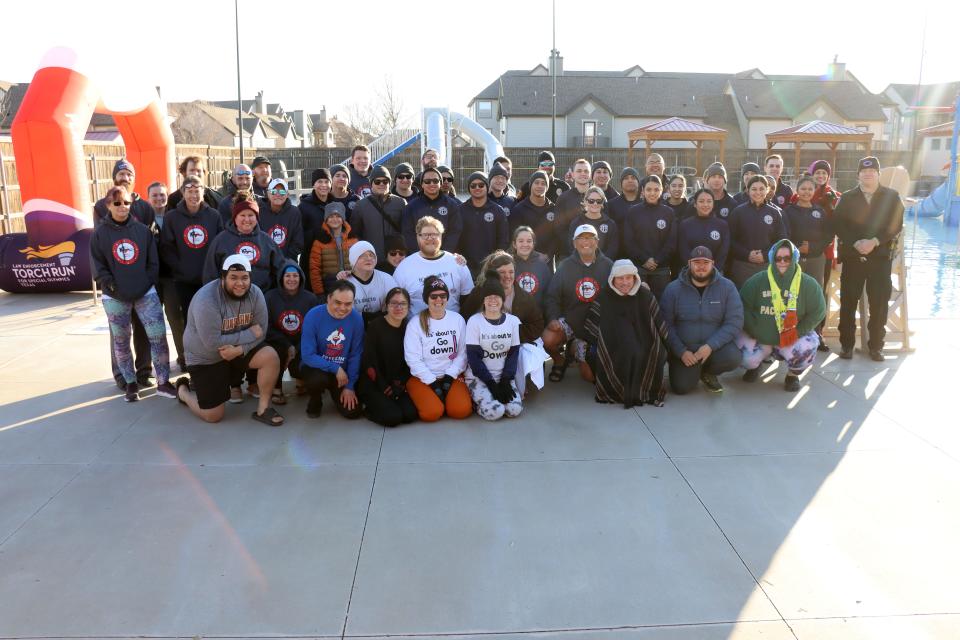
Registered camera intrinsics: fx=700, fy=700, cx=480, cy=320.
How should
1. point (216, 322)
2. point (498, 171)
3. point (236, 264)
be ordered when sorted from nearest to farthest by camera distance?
point (236, 264) < point (216, 322) < point (498, 171)

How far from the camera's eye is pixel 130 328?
221 inches

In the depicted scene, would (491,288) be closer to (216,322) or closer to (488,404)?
(488,404)

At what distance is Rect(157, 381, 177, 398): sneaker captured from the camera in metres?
5.63

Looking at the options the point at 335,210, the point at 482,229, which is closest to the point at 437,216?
the point at 482,229

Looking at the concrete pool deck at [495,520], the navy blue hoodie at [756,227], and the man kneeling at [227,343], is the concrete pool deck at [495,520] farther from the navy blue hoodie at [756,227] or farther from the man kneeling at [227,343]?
the navy blue hoodie at [756,227]

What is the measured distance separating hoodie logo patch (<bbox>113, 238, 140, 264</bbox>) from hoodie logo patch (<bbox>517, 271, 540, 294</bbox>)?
307cm

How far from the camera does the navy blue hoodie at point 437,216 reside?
21.1 ft

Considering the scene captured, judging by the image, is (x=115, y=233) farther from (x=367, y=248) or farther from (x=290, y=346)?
(x=367, y=248)

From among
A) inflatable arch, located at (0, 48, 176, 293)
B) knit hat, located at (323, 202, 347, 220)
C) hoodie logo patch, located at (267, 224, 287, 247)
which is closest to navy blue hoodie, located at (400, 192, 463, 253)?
knit hat, located at (323, 202, 347, 220)

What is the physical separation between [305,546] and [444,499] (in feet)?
2.70

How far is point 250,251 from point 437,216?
176 centimetres

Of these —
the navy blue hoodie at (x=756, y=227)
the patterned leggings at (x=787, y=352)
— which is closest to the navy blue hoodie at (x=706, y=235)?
the navy blue hoodie at (x=756, y=227)

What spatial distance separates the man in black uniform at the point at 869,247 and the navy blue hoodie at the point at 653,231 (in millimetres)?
1674

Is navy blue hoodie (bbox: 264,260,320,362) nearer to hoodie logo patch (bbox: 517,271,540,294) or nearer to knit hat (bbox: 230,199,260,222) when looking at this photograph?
knit hat (bbox: 230,199,260,222)
